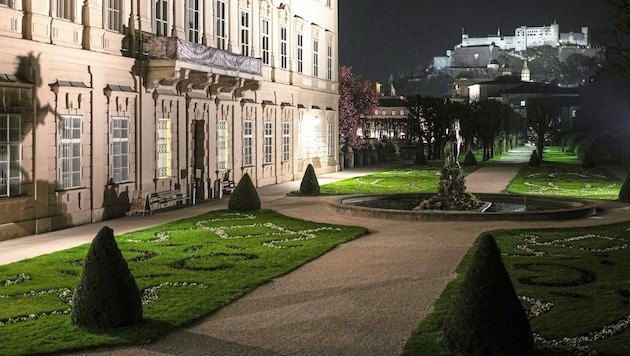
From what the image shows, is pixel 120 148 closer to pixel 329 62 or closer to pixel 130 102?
pixel 130 102

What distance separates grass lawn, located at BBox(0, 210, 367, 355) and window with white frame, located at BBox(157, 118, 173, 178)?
5.56 metres

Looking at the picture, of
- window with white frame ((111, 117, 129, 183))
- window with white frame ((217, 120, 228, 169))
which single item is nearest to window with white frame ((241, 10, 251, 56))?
window with white frame ((217, 120, 228, 169))

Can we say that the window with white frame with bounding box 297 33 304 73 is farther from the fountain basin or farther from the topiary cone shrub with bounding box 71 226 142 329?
the topiary cone shrub with bounding box 71 226 142 329

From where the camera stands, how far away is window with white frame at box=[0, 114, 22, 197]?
20492mm

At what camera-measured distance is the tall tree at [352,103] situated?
253 feet

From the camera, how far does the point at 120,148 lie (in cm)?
2625

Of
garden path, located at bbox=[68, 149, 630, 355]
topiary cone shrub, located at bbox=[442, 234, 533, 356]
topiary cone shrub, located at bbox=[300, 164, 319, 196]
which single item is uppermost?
topiary cone shrub, located at bbox=[300, 164, 319, 196]

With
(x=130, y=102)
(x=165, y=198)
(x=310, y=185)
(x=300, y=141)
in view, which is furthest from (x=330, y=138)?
(x=130, y=102)

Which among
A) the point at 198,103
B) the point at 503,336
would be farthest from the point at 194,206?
the point at 503,336

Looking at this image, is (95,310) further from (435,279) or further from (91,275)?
(435,279)

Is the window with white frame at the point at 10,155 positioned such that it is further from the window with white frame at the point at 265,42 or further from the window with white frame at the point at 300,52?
the window with white frame at the point at 300,52

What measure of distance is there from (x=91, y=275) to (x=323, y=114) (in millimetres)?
39521

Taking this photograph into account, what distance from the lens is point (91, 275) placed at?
1066 cm

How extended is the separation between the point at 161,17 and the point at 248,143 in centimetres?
992
